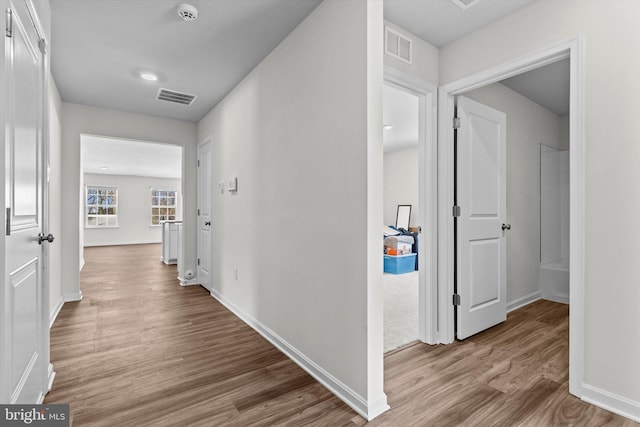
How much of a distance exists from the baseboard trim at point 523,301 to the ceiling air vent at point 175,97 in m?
4.26

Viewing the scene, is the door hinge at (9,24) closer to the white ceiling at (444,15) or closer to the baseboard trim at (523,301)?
the white ceiling at (444,15)

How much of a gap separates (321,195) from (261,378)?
1.24 m

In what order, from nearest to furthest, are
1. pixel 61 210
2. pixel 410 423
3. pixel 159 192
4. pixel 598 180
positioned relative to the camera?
pixel 410 423 < pixel 598 180 < pixel 61 210 < pixel 159 192

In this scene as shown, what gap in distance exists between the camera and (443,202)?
8.30 feet

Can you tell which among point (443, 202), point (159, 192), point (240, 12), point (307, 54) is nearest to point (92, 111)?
point (240, 12)

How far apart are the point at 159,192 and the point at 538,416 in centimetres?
1146

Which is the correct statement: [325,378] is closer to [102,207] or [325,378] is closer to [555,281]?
[555,281]

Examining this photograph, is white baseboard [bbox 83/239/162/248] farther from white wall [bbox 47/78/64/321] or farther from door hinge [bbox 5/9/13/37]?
door hinge [bbox 5/9/13/37]

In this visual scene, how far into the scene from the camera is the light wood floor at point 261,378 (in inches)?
64.2

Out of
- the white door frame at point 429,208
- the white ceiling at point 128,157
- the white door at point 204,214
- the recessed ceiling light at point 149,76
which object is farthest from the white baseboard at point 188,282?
the white door frame at point 429,208

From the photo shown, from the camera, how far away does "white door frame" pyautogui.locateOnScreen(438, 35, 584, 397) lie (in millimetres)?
1820

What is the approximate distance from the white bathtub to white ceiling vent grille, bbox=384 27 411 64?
3044 mm

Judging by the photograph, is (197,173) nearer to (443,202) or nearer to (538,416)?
(443,202)

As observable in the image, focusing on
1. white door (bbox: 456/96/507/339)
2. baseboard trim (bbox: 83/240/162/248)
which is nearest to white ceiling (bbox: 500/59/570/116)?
white door (bbox: 456/96/507/339)
